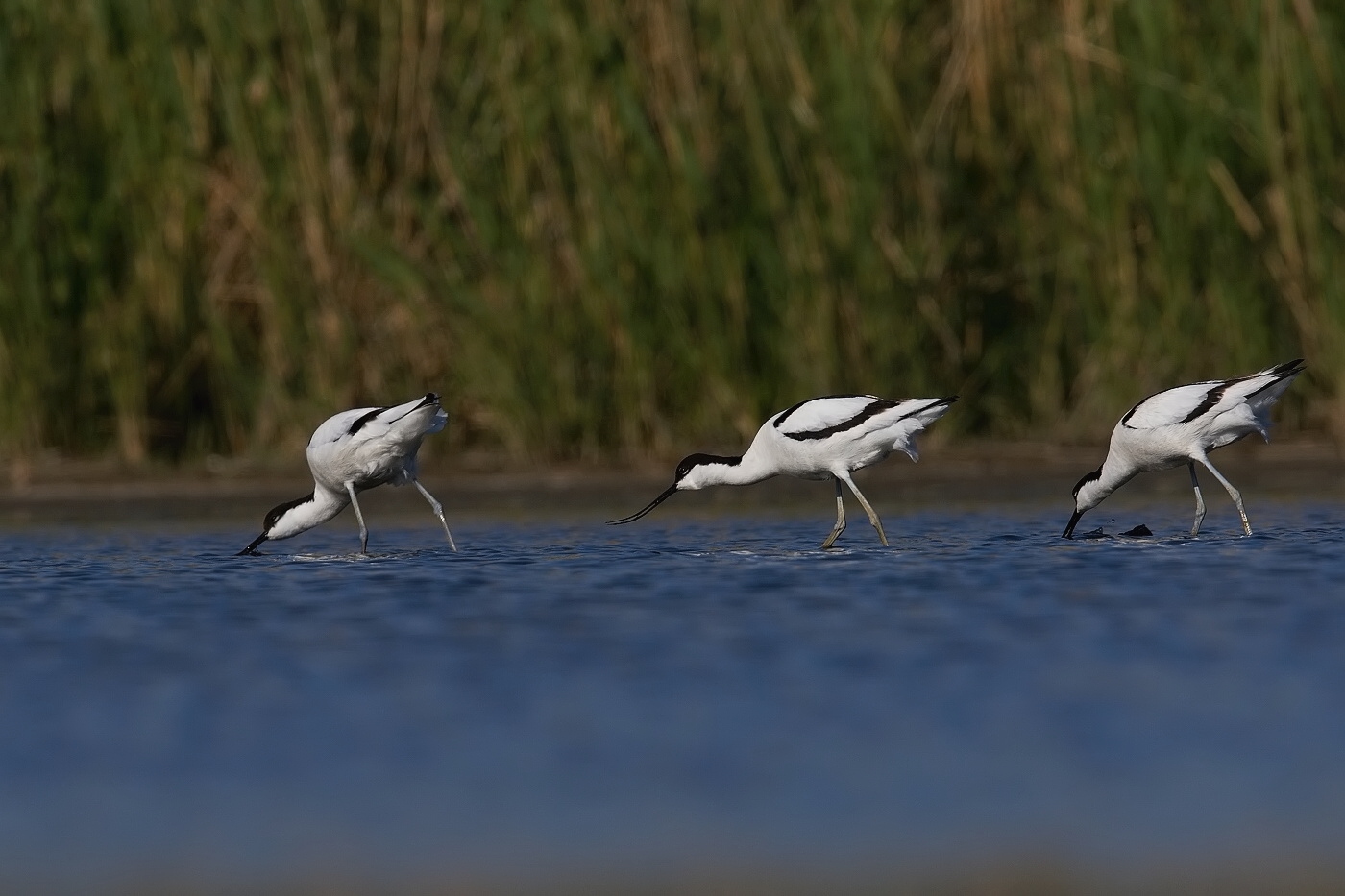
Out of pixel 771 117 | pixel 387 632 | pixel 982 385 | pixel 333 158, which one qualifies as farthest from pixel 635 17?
pixel 387 632

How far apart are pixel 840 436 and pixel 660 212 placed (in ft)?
8.38

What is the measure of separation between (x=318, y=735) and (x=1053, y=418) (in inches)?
289

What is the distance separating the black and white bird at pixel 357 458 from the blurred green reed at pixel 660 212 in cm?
162

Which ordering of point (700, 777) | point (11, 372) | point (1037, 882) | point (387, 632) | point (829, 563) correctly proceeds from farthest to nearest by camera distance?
1. point (11, 372)
2. point (829, 563)
3. point (387, 632)
4. point (700, 777)
5. point (1037, 882)

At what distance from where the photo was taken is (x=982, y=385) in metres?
11.8

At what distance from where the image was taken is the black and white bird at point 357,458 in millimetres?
9367

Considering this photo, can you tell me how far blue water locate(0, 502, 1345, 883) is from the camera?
12.9 ft

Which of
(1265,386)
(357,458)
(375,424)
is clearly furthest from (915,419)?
(357,458)

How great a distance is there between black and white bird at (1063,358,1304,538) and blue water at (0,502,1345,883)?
56 cm

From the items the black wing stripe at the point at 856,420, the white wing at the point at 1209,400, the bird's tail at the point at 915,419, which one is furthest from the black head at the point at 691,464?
the white wing at the point at 1209,400

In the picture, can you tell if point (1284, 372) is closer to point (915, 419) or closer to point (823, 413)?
point (915, 419)

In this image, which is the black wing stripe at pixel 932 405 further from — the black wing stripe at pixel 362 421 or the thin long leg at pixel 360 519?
the thin long leg at pixel 360 519

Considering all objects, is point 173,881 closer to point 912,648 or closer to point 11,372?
point 912,648

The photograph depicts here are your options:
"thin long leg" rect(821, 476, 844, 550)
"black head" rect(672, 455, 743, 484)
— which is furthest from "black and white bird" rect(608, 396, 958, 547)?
"black head" rect(672, 455, 743, 484)
